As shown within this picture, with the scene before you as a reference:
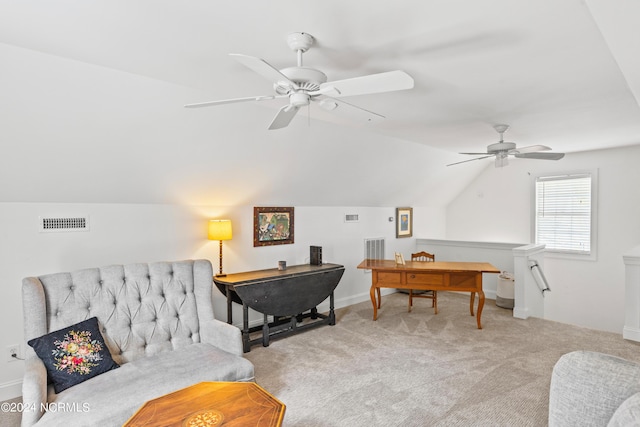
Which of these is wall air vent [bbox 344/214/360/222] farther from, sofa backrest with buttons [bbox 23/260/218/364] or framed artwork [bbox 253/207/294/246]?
sofa backrest with buttons [bbox 23/260/218/364]

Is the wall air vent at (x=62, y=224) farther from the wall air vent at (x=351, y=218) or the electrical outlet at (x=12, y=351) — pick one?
the wall air vent at (x=351, y=218)

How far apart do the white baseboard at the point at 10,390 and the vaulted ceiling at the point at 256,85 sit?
1.39 meters

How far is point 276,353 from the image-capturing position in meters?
3.52

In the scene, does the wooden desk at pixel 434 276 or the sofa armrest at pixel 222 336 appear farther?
the wooden desk at pixel 434 276

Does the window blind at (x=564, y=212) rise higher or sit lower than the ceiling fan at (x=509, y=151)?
lower

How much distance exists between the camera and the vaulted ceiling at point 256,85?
1.74 meters

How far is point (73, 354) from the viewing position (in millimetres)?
2223

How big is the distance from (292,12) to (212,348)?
2.26 m

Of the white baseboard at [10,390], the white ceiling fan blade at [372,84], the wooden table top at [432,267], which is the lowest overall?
the white baseboard at [10,390]

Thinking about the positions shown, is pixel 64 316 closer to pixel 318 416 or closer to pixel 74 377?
pixel 74 377

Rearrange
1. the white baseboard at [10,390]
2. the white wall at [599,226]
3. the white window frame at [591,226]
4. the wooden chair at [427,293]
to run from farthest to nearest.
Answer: the white window frame at [591,226] < the white wall at [599,226] < the wooden chair at [427,293] < the white baseboard at [10,390]

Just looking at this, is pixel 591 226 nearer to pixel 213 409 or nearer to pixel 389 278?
pixel 389 278

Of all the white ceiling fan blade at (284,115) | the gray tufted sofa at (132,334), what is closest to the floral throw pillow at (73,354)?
the gray tufted sofa at (132,334)

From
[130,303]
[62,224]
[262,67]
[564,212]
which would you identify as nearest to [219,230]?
[130,303]
